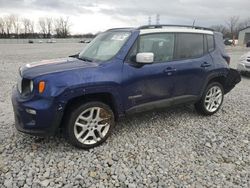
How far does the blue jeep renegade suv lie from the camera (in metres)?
3.21

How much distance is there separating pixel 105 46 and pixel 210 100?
247 centimetres

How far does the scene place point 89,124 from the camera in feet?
11.7

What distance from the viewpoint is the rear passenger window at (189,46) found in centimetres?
437

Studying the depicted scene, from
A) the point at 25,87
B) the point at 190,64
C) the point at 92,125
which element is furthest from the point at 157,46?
the point at 25,87

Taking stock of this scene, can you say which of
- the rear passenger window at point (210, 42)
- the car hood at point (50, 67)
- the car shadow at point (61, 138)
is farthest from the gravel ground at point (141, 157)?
the rear passenger window at point (210, 42)

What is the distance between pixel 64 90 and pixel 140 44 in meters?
1.46

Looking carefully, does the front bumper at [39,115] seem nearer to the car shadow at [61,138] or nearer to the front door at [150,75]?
the car shadow at [61,138]

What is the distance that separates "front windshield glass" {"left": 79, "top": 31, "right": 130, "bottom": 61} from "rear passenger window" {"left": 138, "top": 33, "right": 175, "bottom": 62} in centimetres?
30

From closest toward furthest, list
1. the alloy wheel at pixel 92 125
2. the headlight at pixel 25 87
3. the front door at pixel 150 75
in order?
the headlight at pixel 25 87 → the alloy wheel at pixel 92 125 → the front door at pixel 150 75

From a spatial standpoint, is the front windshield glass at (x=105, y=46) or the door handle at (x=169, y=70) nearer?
the front windshield glass at (x=105, y=46)

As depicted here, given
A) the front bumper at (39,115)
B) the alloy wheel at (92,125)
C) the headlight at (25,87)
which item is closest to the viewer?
the front bumper at (39,115)

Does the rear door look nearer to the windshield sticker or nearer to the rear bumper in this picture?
the rear bumper

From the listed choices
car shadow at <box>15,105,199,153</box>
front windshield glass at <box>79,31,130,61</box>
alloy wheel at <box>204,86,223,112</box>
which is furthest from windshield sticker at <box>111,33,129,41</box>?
alloy wheel at <box>204,86,223,112</box>

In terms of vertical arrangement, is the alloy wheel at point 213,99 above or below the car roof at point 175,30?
below
